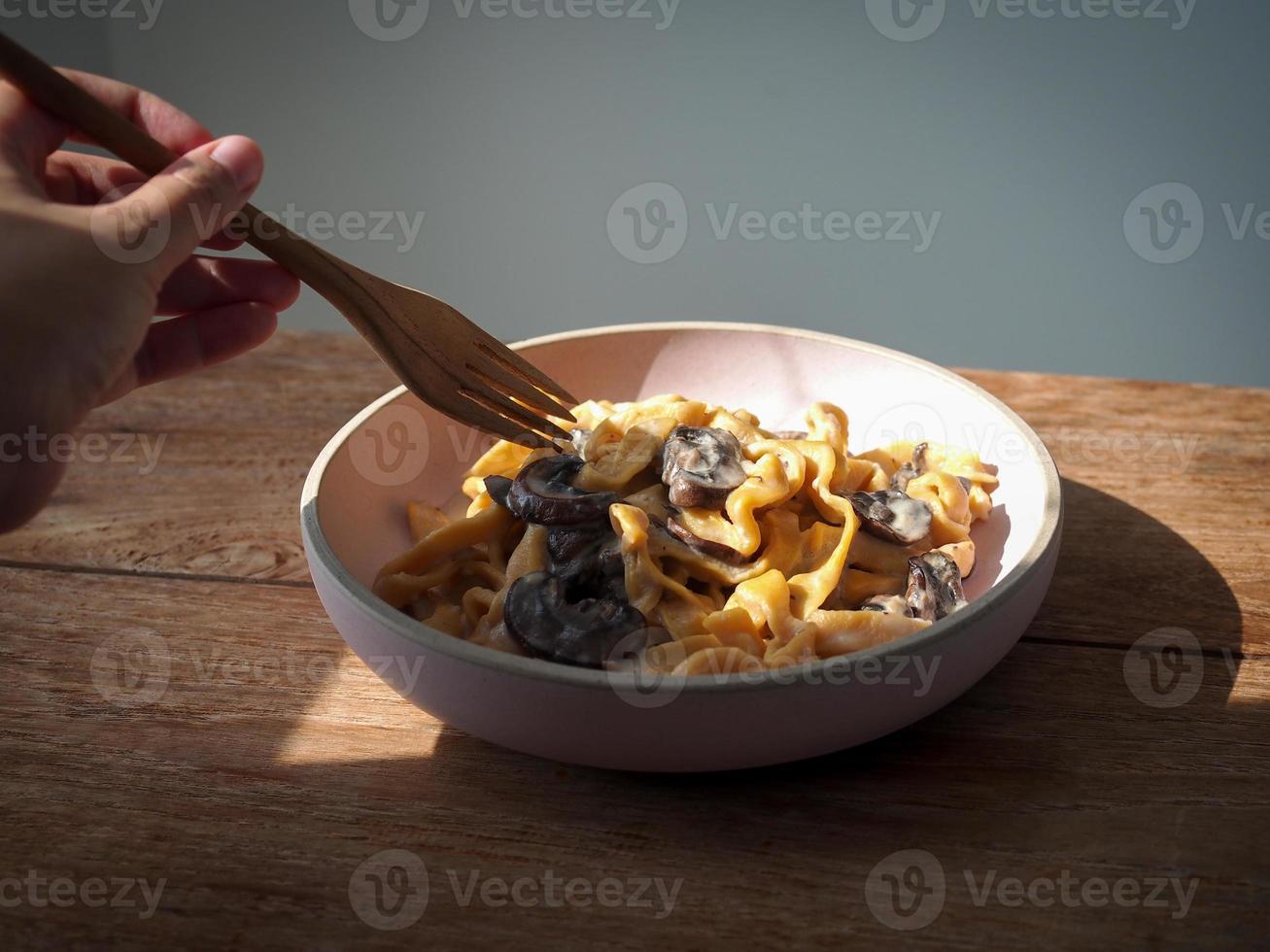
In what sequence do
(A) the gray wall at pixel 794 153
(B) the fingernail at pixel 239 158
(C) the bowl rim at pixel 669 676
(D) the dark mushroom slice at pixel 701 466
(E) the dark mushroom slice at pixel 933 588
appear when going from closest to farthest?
(C) the bowl rim at pixel 669 676, (B) the fingernail at pixel 239 158, (E) the dark mushroom slice at pixel 933 588, (D) the dark mushroom slice at pixel 701 466, (A) the gray wall at pixel 794 153

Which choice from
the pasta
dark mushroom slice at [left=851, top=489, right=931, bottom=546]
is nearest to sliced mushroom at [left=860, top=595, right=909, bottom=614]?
the pasta

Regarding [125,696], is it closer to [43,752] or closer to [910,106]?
[43,752]

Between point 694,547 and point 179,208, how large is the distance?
773 millimetres

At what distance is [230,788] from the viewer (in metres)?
1.33

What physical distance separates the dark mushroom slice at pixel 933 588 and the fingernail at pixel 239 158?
96cm

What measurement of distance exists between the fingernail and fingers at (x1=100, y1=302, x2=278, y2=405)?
488 millimetres

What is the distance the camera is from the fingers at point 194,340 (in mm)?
1846

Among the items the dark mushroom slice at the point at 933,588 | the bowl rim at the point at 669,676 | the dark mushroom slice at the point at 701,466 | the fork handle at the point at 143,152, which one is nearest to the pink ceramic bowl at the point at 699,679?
Result: the bowl rim at the point at 669,676

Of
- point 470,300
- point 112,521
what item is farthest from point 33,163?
point 470,300

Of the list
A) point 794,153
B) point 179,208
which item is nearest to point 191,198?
point 179,208

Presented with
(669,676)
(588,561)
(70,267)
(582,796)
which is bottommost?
(582,796)

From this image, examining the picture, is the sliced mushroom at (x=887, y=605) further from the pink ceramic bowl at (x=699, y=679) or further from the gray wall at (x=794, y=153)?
the gray wall at (x=794, y=153)

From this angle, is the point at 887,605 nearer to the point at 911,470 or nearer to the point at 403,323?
the point at 911,470

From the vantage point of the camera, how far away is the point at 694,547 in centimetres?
159
